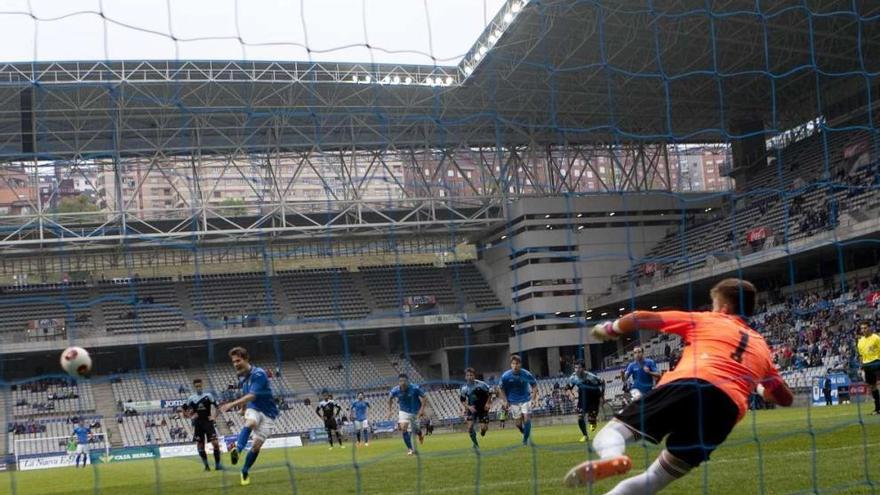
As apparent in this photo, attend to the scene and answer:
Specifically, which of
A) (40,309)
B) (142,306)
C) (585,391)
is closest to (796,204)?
(585,391)

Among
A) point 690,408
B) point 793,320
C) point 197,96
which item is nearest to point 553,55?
point 793,320

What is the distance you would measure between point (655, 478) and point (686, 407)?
45cm

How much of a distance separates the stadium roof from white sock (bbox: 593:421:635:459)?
70.7 ft

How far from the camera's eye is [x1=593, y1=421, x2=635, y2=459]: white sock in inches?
227

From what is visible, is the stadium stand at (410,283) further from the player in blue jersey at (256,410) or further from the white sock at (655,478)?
the white sock at (655,478)

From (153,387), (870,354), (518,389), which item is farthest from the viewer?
(153,387)

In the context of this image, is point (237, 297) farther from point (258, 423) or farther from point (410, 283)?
point (258, 423)

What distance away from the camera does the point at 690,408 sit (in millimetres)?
5926

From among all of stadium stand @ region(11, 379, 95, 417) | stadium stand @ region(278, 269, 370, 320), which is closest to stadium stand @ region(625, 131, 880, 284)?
stadium stand @ region(278, 269, 370, 320)

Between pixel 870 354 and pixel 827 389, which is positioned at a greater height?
pixel 870 354

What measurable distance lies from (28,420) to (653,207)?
2738cm

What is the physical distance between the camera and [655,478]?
604 centimetres

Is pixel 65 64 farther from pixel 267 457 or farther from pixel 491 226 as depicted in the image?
pixel 491 226

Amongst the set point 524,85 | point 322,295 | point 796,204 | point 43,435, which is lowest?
point 43,435
